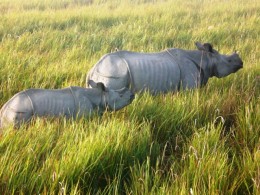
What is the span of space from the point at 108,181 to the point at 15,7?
30.4 feet

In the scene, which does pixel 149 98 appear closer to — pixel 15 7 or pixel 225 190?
pixel 225 190

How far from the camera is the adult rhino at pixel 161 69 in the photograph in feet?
13.8

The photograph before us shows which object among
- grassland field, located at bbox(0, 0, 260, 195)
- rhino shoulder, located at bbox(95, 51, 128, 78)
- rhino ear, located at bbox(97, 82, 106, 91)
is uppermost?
rhino shoulder, located at bbox(95, 51, 128, 78)

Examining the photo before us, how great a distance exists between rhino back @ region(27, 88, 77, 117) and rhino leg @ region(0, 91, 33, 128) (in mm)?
50

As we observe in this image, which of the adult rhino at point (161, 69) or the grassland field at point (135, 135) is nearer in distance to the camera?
the grassland field at point (135, 135)

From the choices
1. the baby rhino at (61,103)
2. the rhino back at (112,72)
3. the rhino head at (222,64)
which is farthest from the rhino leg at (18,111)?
the rhino head at (222,64)

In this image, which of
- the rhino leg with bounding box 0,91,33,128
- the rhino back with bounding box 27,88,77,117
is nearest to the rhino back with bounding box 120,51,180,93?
the rhino back with bounding box 27,88,77,117

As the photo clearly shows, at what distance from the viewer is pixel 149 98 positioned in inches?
146

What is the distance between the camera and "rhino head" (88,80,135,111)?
373 centimetres

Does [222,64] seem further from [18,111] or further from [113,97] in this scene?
[18,111]

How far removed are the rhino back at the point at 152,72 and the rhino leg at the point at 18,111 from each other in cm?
122

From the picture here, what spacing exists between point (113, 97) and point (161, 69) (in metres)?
0.80

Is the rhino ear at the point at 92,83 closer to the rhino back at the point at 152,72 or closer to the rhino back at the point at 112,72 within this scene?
the rhino back at the point at 112,72

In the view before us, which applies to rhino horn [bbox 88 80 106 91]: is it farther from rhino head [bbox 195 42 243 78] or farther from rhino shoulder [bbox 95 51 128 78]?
rhino head [bbox 195 42 243 78]
